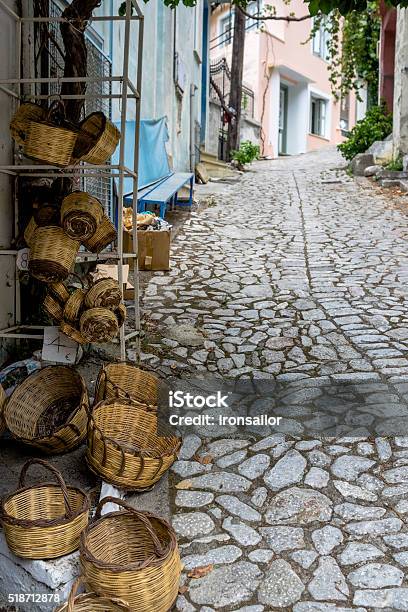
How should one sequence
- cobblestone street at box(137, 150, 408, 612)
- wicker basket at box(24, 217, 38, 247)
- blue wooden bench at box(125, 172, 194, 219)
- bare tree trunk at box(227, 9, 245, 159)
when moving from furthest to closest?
1. bare tree trunk at box(227, 9, 245, 159)
2. blue wooden bench at box(125, 172, 194, 219)
3. wicker basket at box(24, 217, 38, 247)
4. cobblestone street at box(137, 150, 408, 612)

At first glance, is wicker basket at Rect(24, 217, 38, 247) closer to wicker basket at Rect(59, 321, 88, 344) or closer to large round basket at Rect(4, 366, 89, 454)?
wicker basket at Rect(59, 321, 88, 344)

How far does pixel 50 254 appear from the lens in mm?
3736

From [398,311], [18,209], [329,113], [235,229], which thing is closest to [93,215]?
[18,209]

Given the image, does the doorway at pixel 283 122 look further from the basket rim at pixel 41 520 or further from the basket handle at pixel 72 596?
the basket handle at pixel 72 596

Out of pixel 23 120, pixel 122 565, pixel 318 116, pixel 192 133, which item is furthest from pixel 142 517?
pixel 318 116

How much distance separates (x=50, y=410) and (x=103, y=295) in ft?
2.50

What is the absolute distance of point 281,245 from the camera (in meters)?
9.37

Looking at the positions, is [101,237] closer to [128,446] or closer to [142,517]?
[128,446]

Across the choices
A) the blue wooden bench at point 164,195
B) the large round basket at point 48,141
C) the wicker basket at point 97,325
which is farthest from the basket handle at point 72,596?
the blue wooden bench at point 164,195

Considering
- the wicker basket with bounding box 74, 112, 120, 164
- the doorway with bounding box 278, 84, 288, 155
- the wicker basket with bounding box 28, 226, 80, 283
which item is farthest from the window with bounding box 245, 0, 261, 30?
the wicker basket with bounding box 28, 226, 80, 283

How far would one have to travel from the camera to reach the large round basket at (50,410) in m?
3.40

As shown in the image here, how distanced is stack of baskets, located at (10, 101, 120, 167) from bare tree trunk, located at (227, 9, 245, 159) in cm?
1654

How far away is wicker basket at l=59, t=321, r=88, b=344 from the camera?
3750mm

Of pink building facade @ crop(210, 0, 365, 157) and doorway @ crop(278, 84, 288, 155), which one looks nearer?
pink building facade @ crop(210, 0, 365, 157)
